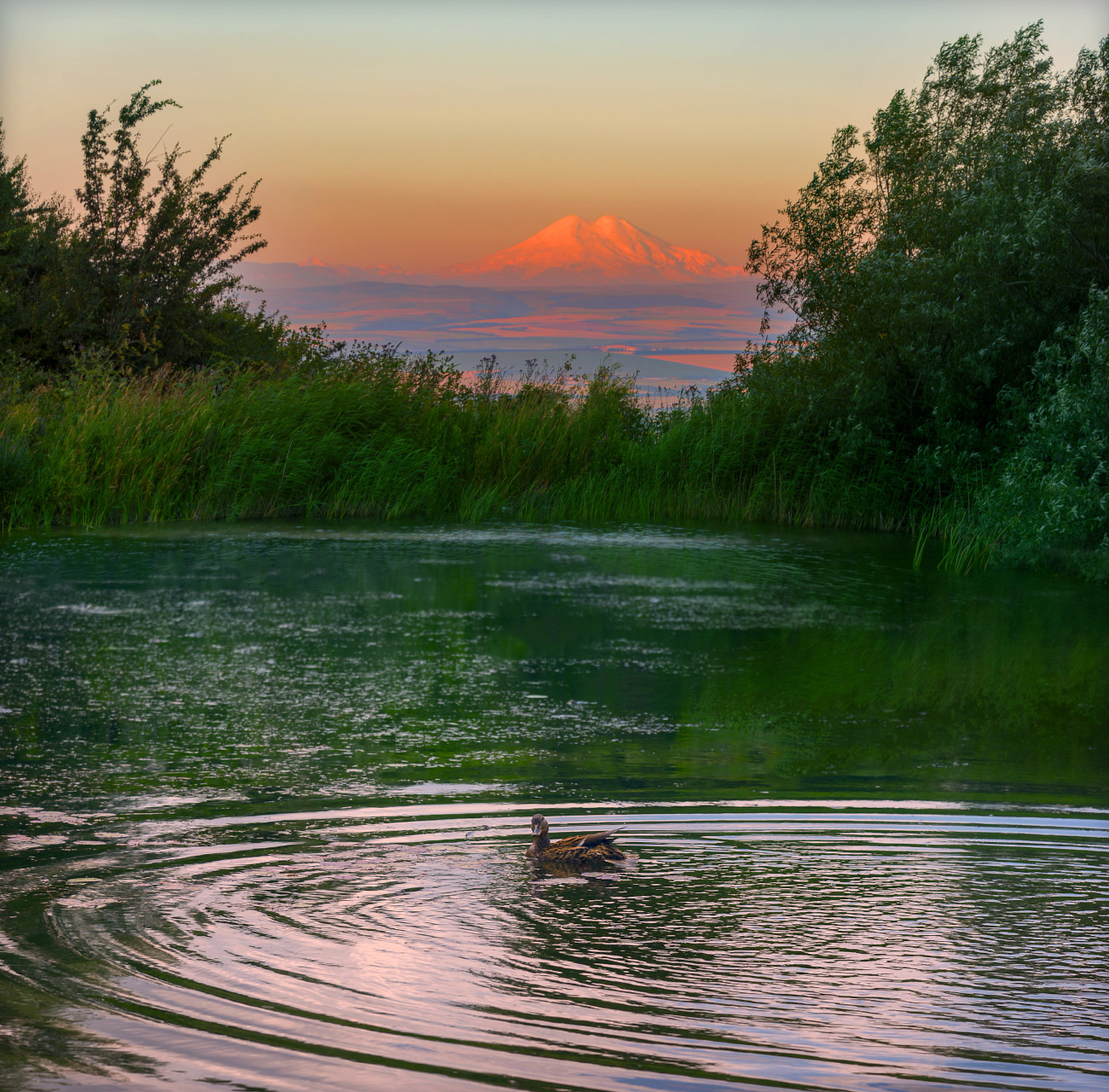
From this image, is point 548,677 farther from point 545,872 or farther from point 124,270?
point 124,270

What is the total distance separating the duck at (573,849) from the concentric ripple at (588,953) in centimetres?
7

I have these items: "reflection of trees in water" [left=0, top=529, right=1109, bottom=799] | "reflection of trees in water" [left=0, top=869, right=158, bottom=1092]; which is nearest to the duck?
"reflection of trees in water" [left=0, top=529, right=1109, bottom=799]

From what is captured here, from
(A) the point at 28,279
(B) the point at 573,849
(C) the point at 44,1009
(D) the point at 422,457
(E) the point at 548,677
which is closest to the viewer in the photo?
(C) the point at 44,1009

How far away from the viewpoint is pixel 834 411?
23.1 metres

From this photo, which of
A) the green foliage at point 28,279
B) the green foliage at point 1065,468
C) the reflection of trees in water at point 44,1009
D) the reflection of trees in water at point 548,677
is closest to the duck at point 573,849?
the reflection of trees in water at point 548,677

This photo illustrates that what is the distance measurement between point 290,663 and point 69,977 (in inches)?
254

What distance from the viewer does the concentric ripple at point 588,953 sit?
11.9 feet

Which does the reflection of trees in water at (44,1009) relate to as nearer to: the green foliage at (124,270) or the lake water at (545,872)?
the lake water at (545,872)

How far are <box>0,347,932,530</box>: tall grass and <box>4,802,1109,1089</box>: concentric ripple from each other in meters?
17.0

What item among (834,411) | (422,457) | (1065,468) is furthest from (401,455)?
(1065,468)

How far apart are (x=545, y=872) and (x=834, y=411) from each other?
61.9 feet

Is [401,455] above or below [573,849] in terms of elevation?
above

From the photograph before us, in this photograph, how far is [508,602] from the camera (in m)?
14.3

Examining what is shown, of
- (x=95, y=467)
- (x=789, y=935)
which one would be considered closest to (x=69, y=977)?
(x=789, y=935)
